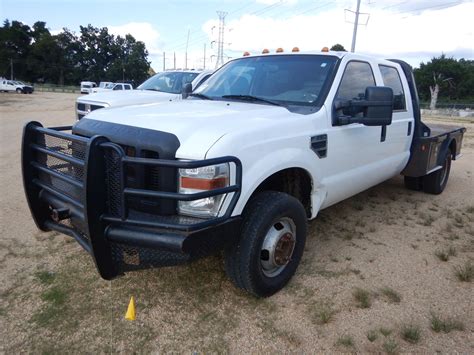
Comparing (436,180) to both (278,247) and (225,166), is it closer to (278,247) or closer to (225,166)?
(278,247)

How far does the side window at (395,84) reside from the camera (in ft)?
14.9

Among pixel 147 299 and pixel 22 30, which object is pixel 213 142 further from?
pixel 22 30

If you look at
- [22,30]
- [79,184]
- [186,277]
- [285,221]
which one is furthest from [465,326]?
[22,30]

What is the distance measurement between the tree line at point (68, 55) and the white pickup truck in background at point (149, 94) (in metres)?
80.8

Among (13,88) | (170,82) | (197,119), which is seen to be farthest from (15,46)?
(197,119)

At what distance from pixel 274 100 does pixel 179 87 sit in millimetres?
5439

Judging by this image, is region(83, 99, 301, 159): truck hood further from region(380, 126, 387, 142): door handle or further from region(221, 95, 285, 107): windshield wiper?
region(380, 126, 387, 142): door handle

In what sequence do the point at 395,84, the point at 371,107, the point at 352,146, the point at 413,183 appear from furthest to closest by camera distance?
1. the point at 413,183
2. the point at 395,84
3. the point at 352,146
4. the point at 371,107

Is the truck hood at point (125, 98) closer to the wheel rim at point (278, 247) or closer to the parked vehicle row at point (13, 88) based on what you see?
the wheel rim at point (278, 247)

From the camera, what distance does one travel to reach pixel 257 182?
2.69 metres

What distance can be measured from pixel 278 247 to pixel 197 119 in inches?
44.7

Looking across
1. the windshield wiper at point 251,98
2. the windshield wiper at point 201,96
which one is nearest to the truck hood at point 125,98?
the windshield wiper at point 201,96

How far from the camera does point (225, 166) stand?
248cm

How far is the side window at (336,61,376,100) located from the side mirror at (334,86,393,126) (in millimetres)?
167
